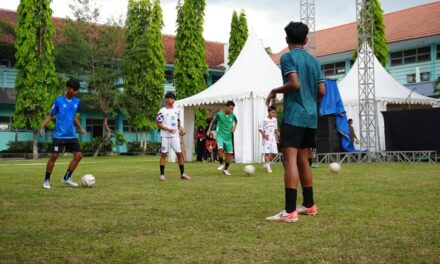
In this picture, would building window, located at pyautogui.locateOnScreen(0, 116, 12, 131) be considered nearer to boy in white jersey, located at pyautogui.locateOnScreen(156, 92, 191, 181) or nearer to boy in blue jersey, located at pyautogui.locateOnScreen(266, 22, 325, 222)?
boy in white jersey, located at pyautogui.locateOnScreen(156, 92, 191, 181)

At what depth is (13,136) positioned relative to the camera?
35.1 m

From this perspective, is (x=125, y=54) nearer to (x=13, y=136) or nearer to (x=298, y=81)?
(x=13, y=136)

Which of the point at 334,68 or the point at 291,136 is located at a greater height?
the point at 334,68

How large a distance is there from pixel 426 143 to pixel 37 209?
594 inches

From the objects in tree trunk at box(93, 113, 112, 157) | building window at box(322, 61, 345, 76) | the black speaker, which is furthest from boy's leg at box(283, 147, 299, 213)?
building window at box(322, 61, 345, 76)

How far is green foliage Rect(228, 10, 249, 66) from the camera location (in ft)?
140

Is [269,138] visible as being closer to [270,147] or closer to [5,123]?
[270,147]

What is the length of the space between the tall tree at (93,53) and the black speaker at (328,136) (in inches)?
697

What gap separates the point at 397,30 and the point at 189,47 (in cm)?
1569

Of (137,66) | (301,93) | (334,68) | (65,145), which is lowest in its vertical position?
(65,145)

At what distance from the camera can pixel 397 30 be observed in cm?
3691

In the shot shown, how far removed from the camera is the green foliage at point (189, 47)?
38.3 metres

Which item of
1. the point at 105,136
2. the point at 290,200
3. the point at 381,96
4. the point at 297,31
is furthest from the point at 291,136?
the point at 105,136

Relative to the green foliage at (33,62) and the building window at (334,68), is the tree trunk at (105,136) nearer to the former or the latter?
the green foliage at (33,62)
